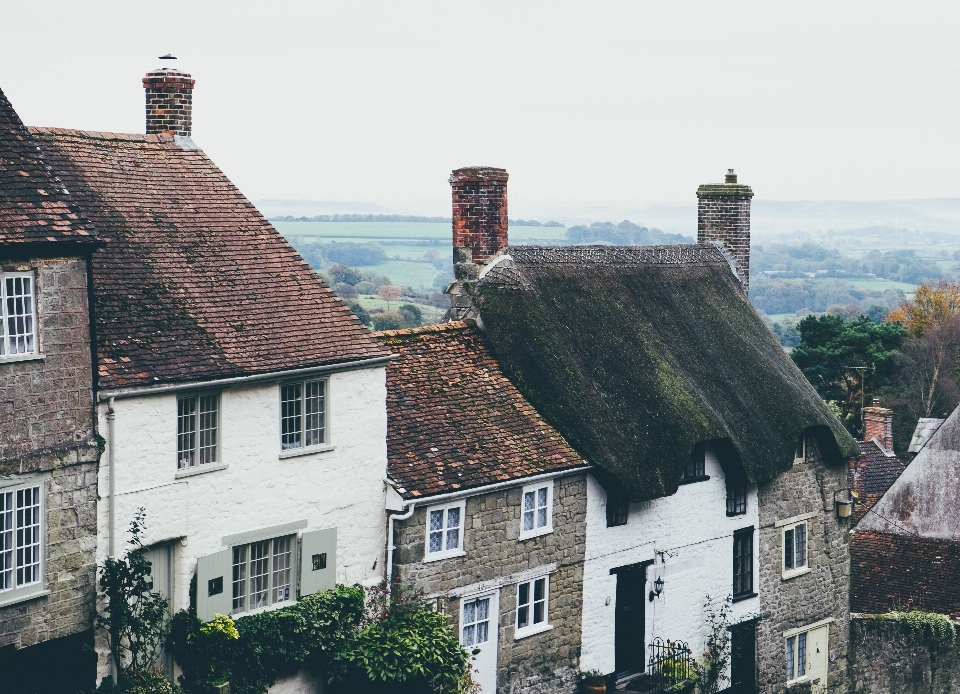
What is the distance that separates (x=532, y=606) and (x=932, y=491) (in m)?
15.5

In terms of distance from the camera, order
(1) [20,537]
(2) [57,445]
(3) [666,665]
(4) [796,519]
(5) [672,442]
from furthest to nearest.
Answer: (4) [796,519]
(3) [666,665]
(5) [672,442]
(2) [57,445]
(1) [20,537]

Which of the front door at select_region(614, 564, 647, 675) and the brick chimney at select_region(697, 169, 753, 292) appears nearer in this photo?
the front door at select_region(614, 564, 647, 675)

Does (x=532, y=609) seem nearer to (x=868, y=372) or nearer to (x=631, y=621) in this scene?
(x=631, y=621)

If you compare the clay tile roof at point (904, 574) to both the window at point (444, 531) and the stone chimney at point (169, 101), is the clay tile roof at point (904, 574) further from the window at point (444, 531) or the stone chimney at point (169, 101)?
the stone chimney at point (169, 101)

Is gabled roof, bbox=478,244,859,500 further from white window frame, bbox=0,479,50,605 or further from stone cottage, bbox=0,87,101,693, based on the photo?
white window frame, bbox=0,479,50,605

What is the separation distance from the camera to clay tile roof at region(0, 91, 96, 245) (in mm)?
17406

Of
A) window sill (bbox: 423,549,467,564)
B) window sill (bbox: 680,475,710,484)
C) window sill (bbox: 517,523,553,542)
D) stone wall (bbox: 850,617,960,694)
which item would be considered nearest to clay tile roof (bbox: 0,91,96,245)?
window sill (bbox: 423,549,467,564)

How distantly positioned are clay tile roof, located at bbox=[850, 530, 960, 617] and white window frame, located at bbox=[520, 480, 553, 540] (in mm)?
13037

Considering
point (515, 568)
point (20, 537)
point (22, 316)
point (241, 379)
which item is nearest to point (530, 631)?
point (515, 568)

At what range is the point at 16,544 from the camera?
17.4 m

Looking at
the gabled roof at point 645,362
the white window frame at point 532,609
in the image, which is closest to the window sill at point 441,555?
the white window frame at point 532,609

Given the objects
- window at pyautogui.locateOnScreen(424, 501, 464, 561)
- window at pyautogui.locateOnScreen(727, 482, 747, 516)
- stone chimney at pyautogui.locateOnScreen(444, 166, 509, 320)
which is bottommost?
window at pyautogui.locateOnScreen(727, 482, 747, 516)

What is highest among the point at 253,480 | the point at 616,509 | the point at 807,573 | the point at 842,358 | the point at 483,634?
the point at 253,480

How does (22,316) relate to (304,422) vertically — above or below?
above
